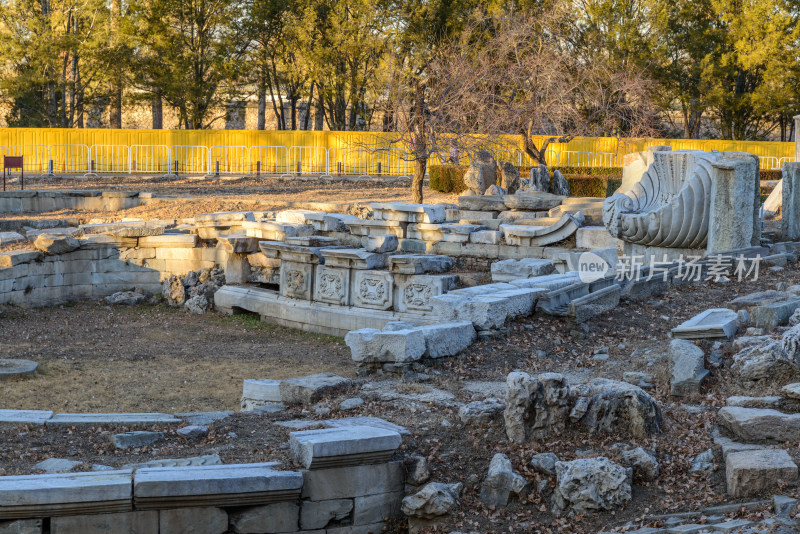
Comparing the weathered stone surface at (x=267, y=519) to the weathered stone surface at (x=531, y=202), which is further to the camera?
the weathered stone surface at (x=531, y=202)

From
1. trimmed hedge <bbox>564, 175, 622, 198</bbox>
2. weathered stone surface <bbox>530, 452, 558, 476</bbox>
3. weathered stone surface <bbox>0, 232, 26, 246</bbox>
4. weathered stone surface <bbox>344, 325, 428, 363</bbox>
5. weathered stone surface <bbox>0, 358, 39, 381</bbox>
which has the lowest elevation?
weathered stone surface <bbox>0, 358, 39, 381</bbox>

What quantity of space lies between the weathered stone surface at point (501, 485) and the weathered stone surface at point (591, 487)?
0.22 meters

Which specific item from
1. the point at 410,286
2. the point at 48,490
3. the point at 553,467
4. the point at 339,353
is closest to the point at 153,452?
the point at 48,490

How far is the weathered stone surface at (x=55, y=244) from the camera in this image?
12727 mm

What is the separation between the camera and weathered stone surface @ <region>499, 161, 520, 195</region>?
688 inches

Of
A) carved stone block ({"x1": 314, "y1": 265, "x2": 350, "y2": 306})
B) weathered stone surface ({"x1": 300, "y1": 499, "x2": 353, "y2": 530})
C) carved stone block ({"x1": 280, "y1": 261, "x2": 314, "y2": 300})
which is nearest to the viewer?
weathered stone surface ({"x1": 300, "y1": 499, "x2": 353, "y2": 530})

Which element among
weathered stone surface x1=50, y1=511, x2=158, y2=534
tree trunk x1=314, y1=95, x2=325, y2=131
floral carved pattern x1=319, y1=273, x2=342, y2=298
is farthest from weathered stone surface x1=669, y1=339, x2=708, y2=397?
tree trunk x1=314, y1=95, x2=325, y2=131

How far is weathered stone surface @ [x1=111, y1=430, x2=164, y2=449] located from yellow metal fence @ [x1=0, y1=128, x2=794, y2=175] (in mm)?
19434

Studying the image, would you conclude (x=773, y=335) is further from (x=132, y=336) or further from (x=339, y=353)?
(x=132, y=336)

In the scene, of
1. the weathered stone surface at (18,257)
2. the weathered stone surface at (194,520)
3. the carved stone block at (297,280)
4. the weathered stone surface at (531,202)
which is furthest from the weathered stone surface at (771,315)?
the weathered stone surface at (18,257)

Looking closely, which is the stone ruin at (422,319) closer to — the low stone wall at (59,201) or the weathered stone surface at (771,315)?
the weathered stone surface at (771,315)

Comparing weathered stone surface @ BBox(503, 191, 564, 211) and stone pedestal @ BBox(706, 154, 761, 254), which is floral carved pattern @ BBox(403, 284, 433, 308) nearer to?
stone pedestal @ BBox(706, 154, 761, 254)

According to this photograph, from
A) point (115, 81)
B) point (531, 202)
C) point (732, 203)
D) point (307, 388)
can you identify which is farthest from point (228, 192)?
point (307, 388)

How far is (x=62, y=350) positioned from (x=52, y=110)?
76.3 ft
